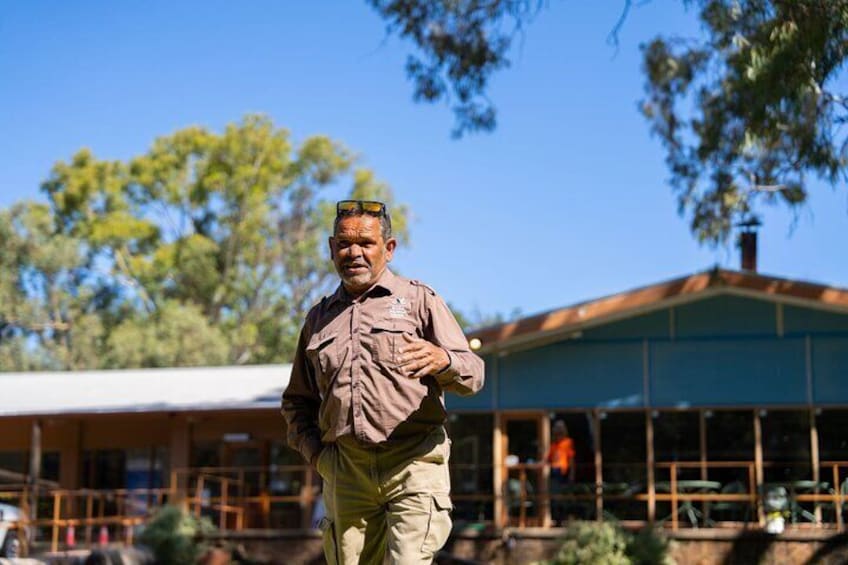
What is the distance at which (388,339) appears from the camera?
422cm

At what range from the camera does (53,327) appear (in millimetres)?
41469

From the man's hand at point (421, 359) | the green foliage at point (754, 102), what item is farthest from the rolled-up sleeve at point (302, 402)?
the green foliage at point (754, 102)

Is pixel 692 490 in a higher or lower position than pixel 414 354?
lower

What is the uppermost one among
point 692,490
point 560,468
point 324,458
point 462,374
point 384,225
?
point 384,225

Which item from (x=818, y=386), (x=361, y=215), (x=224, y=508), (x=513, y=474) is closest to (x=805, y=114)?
(x=818, y=386)

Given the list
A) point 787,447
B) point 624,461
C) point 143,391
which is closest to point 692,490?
point 624,461

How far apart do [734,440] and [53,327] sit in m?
27.6

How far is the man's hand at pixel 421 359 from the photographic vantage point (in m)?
3.99

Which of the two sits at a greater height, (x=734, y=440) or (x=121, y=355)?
(x=121, y=355)

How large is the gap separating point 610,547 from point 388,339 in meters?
13.2

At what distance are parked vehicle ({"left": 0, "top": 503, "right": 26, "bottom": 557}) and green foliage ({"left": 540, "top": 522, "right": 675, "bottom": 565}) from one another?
791 cm

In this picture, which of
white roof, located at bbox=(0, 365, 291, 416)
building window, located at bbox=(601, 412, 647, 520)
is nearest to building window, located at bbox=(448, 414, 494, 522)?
building window, located at bbox=(601, 412, 647, 520)

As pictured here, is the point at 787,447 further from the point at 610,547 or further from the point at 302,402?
the point at 302,402

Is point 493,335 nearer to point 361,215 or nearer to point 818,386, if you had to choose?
point 818,386
